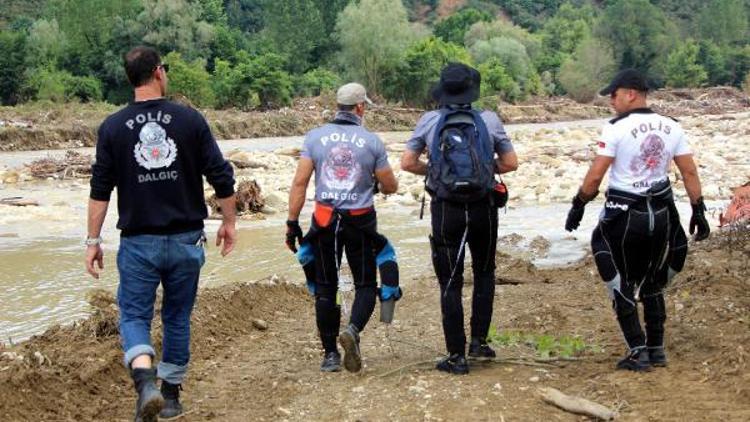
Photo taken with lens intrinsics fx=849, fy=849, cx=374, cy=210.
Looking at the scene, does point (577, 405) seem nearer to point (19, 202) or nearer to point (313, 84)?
point (19, 202)

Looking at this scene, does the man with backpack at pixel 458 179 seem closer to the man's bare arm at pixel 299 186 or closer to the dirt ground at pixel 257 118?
the man's bare arm at pixel 299 186

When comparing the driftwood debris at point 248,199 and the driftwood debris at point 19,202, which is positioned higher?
the driftwood debris at point 248,199

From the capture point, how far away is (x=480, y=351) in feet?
18.1

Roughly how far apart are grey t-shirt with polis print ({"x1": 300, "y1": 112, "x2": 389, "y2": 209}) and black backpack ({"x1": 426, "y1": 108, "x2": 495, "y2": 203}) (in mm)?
440

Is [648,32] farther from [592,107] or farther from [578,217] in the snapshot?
[578,217]

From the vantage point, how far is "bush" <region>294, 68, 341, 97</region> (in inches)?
2484

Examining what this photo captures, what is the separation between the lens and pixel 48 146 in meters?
35.6

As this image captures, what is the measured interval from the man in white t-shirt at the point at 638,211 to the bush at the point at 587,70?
250 ft

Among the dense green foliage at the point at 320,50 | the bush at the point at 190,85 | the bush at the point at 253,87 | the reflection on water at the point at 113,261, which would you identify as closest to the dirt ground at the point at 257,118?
the bush at the point at 253,87

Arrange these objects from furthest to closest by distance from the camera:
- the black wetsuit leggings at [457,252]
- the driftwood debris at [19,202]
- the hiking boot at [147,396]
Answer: the driftwood debris at [19,202]
the black wetsuit leggings at [457,252]
the hiking boot at [147,396]

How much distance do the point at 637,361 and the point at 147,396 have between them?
2851 millimetres

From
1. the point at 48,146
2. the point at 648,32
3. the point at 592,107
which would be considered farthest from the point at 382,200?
the point at 648,32

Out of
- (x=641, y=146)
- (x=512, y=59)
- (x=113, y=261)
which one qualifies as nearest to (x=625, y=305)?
(x=641, y=146)

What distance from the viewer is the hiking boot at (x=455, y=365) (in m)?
5.21
